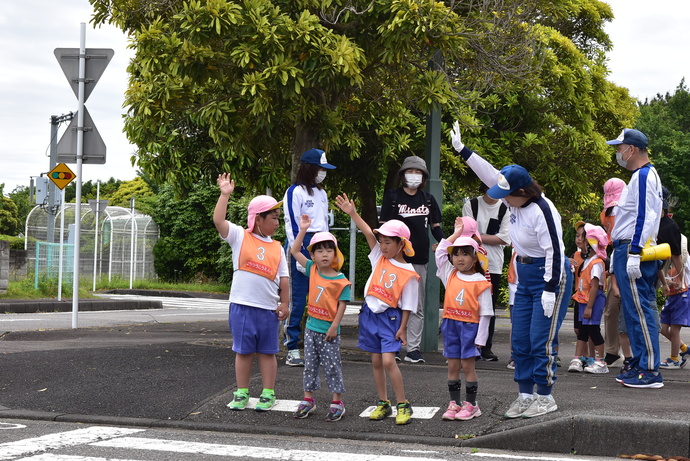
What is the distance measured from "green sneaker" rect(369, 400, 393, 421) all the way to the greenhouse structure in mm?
22093

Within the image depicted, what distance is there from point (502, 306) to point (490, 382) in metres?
20.5

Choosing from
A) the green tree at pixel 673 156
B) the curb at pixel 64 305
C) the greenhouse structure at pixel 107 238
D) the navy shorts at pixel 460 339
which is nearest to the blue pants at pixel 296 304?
the navy shorts at pixel 460 339

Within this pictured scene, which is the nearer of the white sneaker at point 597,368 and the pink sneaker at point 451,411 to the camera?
the pink sneaker at point 451,411

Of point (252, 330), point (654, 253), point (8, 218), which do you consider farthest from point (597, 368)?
point (8, 218)

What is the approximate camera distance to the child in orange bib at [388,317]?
19.4ft

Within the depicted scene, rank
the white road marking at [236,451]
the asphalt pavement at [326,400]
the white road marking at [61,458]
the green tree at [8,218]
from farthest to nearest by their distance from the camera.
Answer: the green tree at [8,218] < the asphalt pavement at [326,400] < the white road marking at [236,451] < the white road marking at [61,458]

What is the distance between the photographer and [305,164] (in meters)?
7.71

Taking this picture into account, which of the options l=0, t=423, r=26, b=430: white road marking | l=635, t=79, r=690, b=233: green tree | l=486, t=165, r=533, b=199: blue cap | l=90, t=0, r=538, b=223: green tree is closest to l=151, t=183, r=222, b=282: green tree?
l=635, t=79, r=690, b=233: green tree

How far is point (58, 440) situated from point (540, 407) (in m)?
3.16

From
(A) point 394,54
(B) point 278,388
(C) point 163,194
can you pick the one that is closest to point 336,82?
(A) point 394,54

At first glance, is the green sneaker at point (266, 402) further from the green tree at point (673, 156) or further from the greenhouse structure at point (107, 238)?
the green tree at point (673, 156)

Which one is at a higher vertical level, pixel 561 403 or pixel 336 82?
pixel 336 82

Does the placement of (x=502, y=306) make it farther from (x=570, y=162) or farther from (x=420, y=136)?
(x=420, y=136)

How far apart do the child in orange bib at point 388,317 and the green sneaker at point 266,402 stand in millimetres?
770
